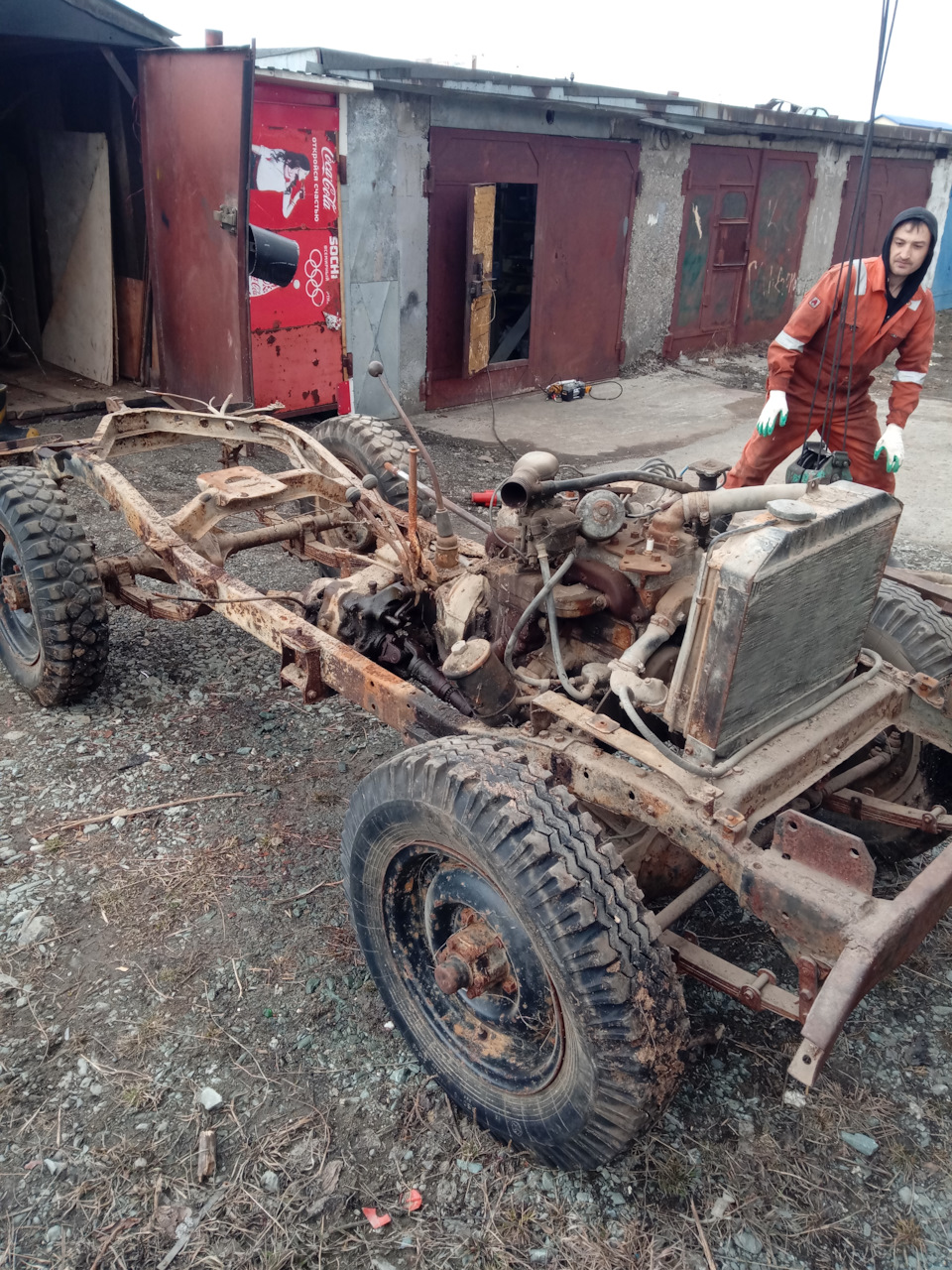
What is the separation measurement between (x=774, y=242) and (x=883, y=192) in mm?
3380

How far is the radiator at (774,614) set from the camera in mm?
2135

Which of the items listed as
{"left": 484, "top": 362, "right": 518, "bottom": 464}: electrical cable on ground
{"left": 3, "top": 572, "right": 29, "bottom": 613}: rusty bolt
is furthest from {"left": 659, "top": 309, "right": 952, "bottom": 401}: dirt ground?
{"left": 3, "top": 572, "right": 29, "bottom": 613}: rusty bolt

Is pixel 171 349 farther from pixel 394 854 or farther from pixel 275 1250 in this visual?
pixel 275 1250

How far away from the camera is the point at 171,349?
28.0ft

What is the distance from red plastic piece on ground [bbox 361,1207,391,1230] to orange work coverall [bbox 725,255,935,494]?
381 cm

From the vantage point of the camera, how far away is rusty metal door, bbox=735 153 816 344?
1357cm

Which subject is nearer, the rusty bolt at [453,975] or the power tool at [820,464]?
the rusty bolt at [453,975]

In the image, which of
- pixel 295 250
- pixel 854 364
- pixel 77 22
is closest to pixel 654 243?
pixel 295 250

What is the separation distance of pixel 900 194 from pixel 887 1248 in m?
18.1

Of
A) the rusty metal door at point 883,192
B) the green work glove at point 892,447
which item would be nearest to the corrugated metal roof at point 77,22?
the green work glove at point 892,447

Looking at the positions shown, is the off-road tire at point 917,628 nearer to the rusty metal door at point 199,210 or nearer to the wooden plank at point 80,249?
the rusty metal door at point 199,210

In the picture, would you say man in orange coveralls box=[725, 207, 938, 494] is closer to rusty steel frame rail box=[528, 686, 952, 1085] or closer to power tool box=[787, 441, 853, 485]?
power tool box=[787, 441, 853, 485]

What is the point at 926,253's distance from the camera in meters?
4.30

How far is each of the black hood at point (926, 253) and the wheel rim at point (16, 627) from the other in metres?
4.20
